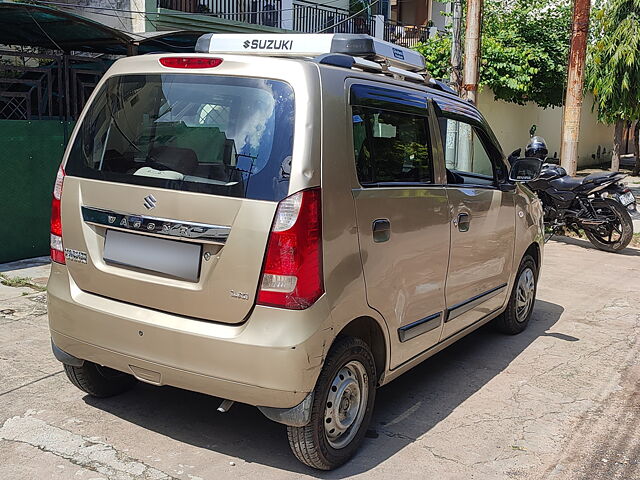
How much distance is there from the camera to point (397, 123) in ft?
13.4

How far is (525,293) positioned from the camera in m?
6.22

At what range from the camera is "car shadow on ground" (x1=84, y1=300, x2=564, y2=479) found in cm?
379

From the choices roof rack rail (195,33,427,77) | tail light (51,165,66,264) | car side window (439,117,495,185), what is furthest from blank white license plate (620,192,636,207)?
tail light (51,165,66,264)

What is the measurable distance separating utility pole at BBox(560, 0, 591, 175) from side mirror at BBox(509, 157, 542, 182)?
6713 millimetres

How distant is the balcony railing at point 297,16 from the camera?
47.3 feet

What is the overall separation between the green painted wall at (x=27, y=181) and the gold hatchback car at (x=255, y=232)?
412 cm

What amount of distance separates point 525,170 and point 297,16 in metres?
13.3

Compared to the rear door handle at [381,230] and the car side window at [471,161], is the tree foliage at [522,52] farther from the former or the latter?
the rear door handle at [381,230]

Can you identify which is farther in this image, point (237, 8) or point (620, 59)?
point (620, 59)

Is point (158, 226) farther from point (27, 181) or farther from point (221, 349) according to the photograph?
point (27, 181)

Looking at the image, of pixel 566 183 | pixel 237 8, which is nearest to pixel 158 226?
pixel 566 183

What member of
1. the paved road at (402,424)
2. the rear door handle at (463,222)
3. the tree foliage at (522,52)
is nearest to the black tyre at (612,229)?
the paved road at (402,424)

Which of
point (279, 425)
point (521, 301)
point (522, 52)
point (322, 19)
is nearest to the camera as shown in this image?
point (279, 425)

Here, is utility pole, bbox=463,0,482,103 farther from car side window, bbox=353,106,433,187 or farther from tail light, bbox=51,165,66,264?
tail light, bbox=51,165,66,264
